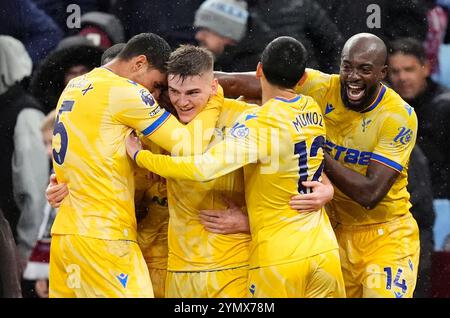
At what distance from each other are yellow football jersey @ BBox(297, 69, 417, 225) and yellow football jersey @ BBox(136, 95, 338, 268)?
0.53 metres

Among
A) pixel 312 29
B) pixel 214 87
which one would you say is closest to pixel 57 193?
pixel 214 87

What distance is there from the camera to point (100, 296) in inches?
241

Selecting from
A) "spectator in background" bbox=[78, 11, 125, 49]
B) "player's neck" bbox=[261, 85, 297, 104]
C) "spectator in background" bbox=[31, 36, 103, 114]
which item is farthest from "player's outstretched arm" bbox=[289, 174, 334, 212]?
"spectator in background" bbox=[78, 11, 125, 49]

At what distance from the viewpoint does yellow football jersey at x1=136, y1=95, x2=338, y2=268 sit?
19.7 ft

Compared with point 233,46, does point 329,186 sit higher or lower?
lower

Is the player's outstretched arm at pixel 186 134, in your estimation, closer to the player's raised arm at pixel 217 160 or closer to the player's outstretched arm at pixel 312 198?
the player's raised arm at pixel 217 160

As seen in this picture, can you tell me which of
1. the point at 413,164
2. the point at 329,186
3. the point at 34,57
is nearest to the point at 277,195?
the point at 329,186

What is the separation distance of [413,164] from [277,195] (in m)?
2.47

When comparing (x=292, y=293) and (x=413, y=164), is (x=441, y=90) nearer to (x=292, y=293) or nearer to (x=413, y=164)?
(x=413, y=164)

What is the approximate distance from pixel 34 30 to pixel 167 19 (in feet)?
3.97

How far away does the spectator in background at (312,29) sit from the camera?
8.45 m

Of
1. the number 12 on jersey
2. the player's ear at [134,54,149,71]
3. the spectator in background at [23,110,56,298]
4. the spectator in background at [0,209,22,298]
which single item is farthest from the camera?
the spectator in background at [23,110,56,298]

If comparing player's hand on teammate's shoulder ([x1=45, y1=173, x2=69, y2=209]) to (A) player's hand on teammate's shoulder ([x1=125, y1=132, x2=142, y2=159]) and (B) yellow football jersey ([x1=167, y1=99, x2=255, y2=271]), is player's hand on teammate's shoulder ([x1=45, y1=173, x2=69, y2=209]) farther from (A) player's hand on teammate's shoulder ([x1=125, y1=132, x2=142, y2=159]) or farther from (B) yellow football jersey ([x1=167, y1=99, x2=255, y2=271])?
(B) yellow football jersey ([x1=167, y1=99, x2=255, y2=271])

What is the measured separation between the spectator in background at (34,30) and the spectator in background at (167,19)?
2.32 ft
